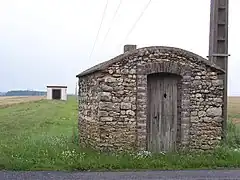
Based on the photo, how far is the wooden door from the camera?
14469 millimetres

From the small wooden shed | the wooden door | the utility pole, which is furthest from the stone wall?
the small wooden shed

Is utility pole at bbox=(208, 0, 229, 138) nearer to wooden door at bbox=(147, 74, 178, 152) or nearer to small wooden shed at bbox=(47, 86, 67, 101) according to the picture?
wooden door at bbox=(147, 74, 178, 152)

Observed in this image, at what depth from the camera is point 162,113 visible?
47.7ft

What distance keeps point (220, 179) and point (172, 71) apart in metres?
4.40

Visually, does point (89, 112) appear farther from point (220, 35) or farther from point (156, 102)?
point (220, 35)

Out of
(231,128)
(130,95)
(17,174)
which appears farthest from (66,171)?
(231,128)

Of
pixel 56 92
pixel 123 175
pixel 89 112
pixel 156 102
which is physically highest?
pixel 56 92

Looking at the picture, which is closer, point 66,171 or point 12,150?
point 66,171

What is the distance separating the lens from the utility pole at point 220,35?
1611 centimetres

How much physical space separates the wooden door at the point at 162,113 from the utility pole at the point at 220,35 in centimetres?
242

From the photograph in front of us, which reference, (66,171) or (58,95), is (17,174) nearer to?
(66,171)

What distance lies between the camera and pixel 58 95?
7000 cm

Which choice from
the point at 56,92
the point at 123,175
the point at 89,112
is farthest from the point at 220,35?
the point at 56,92

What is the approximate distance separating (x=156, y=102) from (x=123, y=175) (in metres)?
3.95
